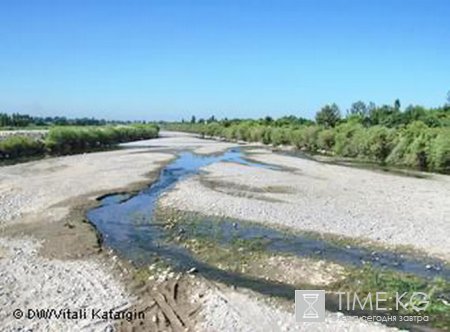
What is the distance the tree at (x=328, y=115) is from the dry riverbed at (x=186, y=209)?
94911 mm

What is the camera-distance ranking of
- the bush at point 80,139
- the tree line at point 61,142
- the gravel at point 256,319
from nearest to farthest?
the gravel at point 256,319 < the tree line at point 61,142 < the bush at point 80,139

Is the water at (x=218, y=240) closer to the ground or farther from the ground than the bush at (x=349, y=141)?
→ closer to the ground

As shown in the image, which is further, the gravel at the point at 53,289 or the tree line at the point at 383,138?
the tree line at the point at 383,138

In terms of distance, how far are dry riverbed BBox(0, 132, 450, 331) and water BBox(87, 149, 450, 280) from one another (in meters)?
0.99

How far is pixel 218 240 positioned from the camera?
22.3 meters

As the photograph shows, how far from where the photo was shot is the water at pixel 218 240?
18.8m

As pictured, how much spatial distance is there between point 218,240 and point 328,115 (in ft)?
422

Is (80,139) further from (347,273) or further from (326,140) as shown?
(347,273)

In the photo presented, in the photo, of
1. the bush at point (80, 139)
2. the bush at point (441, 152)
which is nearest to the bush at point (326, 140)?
the bush at point (441, 152)

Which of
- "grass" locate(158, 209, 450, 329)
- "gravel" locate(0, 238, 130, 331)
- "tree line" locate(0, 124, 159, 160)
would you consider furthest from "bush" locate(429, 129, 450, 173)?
"tree line" locate(0, 124, 159, 160)

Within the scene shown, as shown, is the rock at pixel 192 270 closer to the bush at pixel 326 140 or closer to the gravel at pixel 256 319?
the gravel at pixel 256 319

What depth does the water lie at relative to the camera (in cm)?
1877

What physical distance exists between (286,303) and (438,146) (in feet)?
168

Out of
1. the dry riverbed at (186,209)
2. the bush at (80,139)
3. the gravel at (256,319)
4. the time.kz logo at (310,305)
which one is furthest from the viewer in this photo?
the bush at (80,139)
